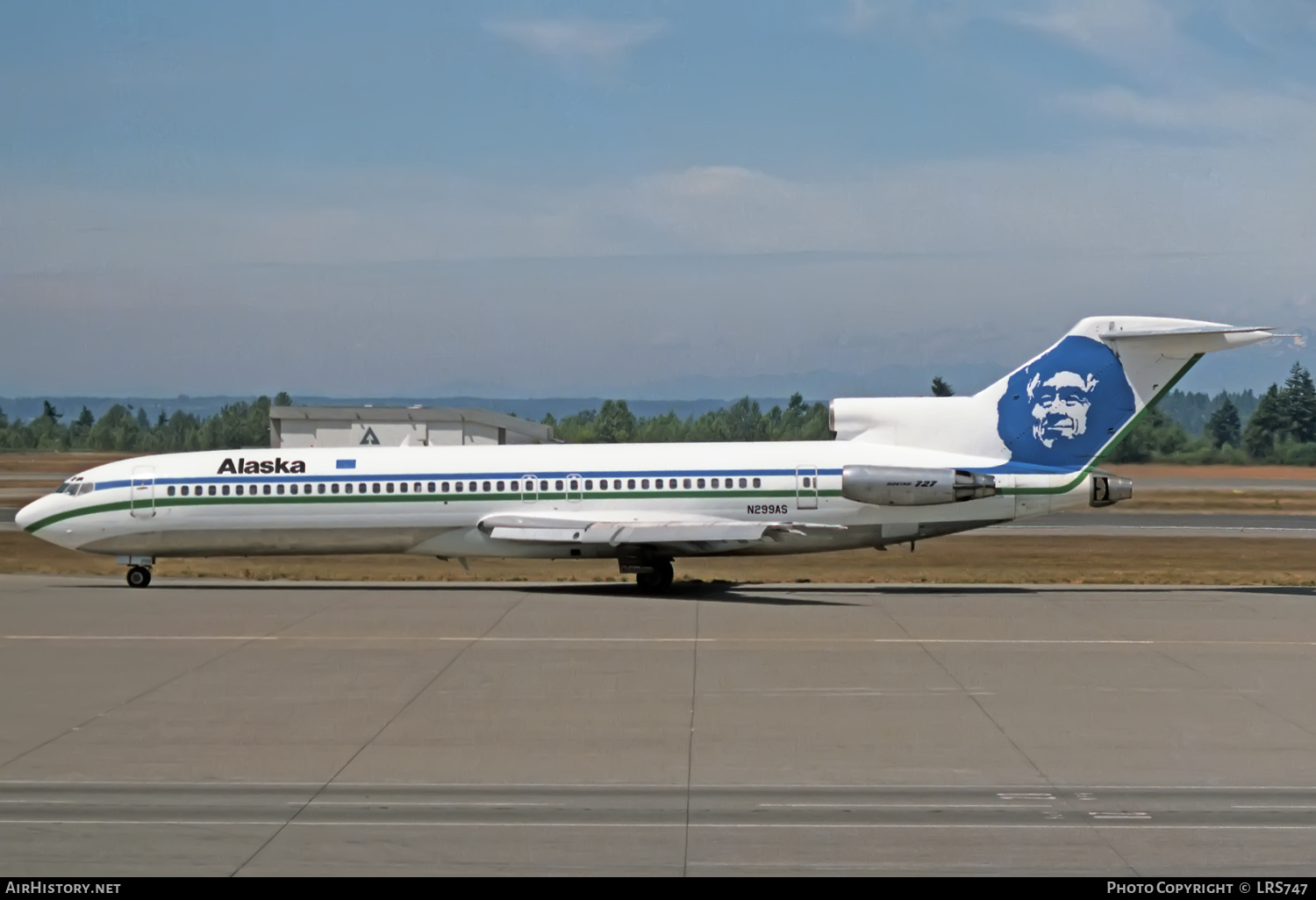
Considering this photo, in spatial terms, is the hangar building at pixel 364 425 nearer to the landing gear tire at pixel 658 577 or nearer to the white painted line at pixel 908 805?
the landing gear tire at pixel 658 577

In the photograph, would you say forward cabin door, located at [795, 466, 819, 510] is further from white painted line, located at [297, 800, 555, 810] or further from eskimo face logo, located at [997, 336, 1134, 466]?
white painted line, located at [297, 800, 555, 810]

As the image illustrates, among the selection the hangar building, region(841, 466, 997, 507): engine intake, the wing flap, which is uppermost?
the hangar building

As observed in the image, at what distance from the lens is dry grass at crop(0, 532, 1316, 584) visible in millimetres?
34312

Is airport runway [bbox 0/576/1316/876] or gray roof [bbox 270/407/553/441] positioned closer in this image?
airport runway [bbox 0/576/1316/876]

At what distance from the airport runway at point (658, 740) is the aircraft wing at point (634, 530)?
9.23 feet

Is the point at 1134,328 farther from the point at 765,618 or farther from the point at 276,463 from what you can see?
the point at 276,463

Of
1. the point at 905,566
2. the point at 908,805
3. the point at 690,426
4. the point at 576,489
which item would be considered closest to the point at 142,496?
the point at 576,489

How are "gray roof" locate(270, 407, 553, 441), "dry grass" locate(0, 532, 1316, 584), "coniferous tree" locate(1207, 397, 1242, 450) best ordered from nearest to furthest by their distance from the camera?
"dry grass" locate(0, 532, 1316, 584) → "gray roof" locate(270, 407, 553, 441) → "coniferous tree" locate(1207, 397, 1242, 450)

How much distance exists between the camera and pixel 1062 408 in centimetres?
3031

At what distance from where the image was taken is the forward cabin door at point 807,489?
30.4 meters

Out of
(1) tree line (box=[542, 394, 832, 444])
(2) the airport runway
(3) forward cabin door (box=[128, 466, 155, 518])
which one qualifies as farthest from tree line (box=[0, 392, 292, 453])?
(2) the airport runway

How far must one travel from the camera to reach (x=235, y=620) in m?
24.9

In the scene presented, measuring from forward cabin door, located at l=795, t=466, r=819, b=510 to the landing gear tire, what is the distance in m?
3.11

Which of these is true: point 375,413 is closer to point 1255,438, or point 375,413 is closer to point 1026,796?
point 1026,796
